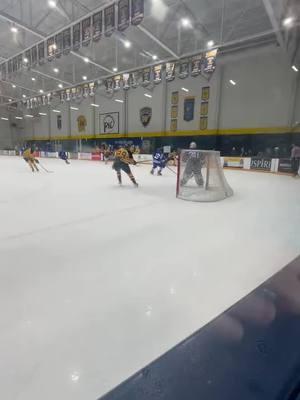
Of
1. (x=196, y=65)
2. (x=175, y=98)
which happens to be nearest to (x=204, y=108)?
(x=175, y=98)

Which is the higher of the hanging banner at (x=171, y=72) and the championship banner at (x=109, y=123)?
the hanging banner at (x=171, y=72)

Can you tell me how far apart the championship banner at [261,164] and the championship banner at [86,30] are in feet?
30.1

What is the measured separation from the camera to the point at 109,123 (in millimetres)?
22359

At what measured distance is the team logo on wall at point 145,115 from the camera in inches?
769

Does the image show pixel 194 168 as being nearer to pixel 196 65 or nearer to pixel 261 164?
pixel 261 164

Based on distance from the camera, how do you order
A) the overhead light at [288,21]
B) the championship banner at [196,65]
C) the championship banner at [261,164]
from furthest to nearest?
1. the championship banner at [261,164]
2. the championship banner at [196,65]
3. the overhead light at [288,21]

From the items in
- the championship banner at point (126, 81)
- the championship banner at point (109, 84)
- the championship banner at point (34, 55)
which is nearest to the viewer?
the championship banner at point (34, 55)

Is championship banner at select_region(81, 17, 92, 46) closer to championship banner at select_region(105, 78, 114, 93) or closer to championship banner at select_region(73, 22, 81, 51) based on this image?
championship banner at select_region(73, 22, 81, 51)

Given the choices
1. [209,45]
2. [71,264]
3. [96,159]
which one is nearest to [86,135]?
[96,159]

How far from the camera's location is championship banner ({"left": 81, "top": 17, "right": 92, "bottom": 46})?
8.54 metres

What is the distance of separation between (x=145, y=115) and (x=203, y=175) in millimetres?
15525

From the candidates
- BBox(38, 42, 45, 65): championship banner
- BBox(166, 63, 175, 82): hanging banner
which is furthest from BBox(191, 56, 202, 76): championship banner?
BBox(38, 42, 45, 65): championship banner

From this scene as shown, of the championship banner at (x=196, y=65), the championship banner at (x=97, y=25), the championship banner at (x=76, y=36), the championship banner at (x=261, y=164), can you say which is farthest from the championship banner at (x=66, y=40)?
the championship banner at (x=261, y=164)

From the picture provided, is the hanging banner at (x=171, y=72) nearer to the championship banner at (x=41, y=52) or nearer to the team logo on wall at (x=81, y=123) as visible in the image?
the championship banner at (x=41, y=52)
